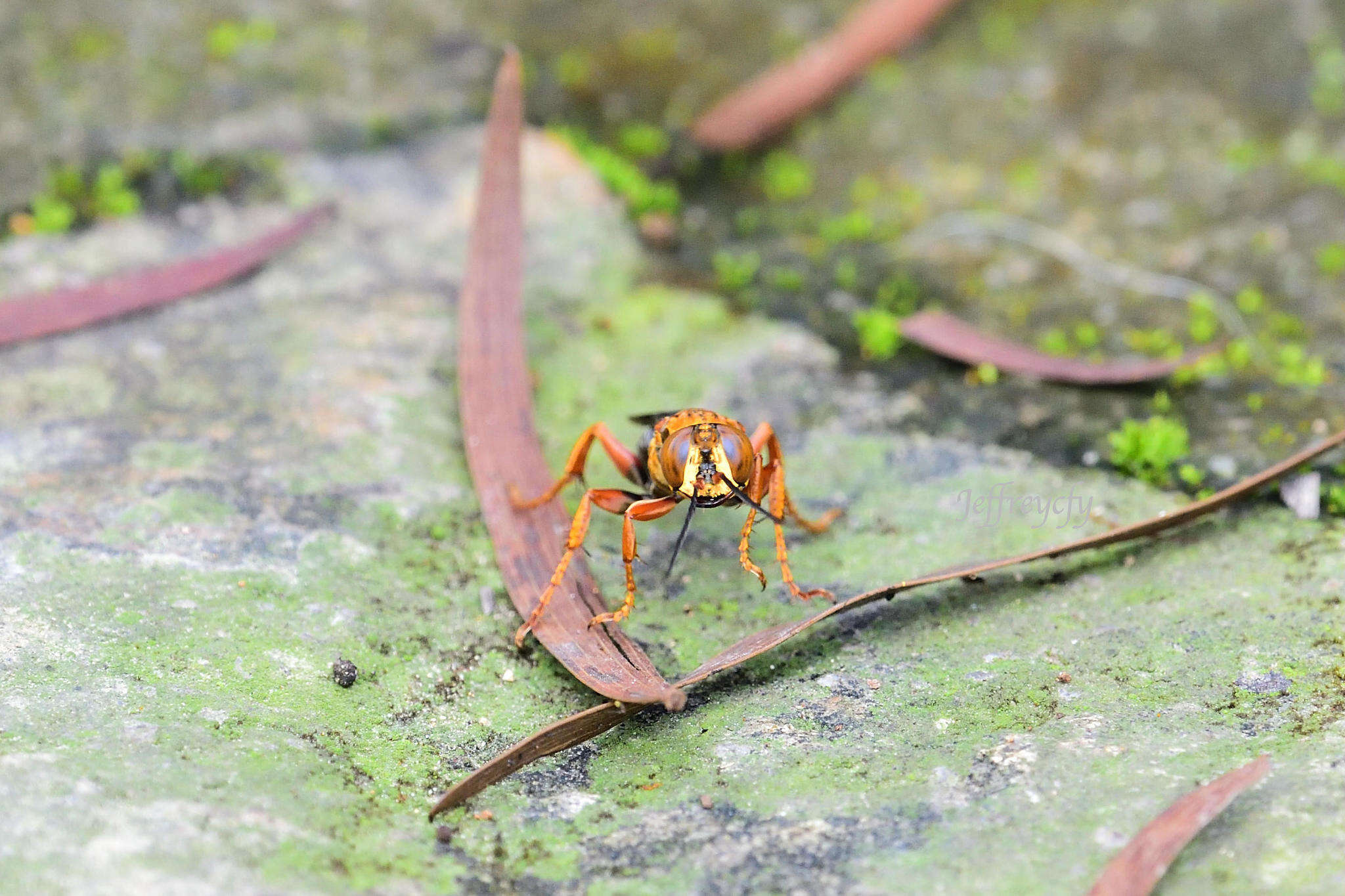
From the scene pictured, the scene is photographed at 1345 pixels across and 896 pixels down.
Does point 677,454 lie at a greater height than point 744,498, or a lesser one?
greater

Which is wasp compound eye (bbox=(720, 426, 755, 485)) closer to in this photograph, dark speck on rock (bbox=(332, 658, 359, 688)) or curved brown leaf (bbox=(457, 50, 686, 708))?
curved brown leaf (bbox=(457, 50, 686, 708))

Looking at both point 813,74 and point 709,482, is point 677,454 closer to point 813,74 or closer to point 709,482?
point 709,482

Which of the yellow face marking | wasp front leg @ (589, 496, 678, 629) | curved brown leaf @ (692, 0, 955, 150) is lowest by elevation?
wasp front leg @ (589, 496, 678, 629)

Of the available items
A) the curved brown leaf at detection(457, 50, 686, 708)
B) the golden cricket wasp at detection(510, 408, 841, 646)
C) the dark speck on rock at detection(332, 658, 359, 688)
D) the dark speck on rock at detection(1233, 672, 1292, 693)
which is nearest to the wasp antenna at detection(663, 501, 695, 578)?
the golden cricket wasp at detection(510, 408, 841, 646)

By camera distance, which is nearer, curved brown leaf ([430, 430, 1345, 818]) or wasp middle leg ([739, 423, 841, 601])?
curved brown leaf ([430, 430, 1345, 818])

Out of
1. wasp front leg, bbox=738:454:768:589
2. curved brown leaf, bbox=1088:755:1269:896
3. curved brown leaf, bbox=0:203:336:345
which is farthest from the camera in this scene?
curved brown leaf, bbox=0:203:336:345

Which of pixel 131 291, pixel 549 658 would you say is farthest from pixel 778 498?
pixel 131 291
